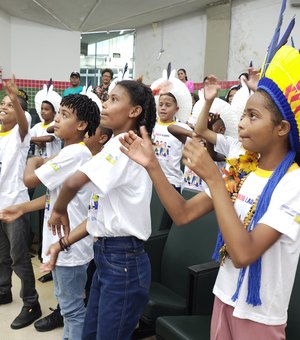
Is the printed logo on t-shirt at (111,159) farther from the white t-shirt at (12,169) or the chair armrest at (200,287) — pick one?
the white t-shirt at (12,169)

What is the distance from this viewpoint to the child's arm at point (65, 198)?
4.48 ft

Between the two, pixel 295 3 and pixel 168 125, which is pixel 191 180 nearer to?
pixel 168 125

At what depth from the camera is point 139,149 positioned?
43.6 inches

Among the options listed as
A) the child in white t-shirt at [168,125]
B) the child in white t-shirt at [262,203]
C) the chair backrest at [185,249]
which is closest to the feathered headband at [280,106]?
the child in white t-shirt at [262,203]

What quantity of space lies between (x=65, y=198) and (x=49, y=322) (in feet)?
4.10

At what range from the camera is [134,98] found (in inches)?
62.2

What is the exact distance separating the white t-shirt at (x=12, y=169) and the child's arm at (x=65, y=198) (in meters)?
0.94

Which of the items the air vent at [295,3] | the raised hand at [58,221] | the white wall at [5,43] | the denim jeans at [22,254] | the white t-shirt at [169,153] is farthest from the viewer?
the white wall at [5,43]

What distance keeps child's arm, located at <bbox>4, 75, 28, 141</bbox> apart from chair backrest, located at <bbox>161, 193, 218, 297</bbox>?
42.2 inches

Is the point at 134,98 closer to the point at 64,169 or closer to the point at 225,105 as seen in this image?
the point at 64,169

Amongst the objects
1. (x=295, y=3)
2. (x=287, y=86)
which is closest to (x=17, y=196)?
(x=287, y=86)

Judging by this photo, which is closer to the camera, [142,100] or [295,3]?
[142,100]

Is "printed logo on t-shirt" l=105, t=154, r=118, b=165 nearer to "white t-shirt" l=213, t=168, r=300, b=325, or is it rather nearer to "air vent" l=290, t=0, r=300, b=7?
"white t-shirt" l=213, t=168, r=300, b=325

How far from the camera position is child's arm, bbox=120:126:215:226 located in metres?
1.09
